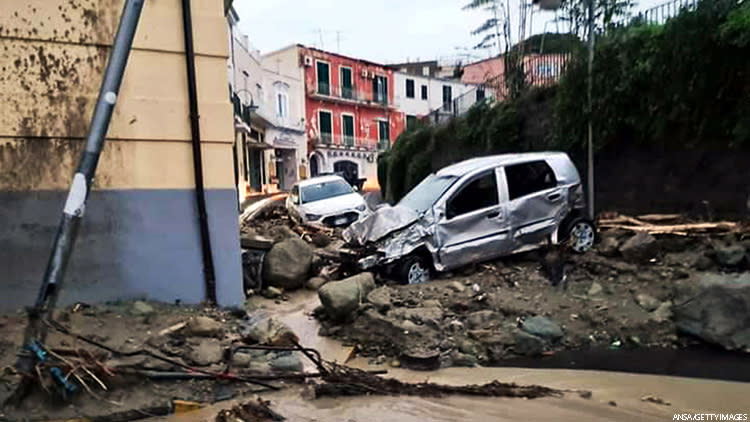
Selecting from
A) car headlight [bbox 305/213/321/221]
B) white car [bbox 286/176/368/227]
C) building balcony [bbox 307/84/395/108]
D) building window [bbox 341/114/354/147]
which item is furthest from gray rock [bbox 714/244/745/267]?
building window [bbox 341/114/354/147]

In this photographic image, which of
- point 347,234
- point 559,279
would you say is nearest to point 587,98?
point 559,279

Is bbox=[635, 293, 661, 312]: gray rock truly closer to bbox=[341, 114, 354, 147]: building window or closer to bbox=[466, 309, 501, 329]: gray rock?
bbox=[466, 309, 501, 329]: gray rock

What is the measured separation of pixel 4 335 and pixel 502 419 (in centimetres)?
422

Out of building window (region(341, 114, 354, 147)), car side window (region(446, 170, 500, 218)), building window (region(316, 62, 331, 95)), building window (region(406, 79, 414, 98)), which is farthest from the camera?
building window (region(406, 79, 414, 98))

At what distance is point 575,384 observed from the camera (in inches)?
226

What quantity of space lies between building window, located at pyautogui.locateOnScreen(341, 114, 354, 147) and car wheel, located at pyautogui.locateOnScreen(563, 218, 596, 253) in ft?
136

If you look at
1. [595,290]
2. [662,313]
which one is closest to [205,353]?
[595,290]

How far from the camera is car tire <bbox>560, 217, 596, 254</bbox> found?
31.5ft

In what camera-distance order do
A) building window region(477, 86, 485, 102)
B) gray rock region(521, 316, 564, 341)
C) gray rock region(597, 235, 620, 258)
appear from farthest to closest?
1. building window region(477, 86, 485, 102)
2. gray rock region(597, 235, 620, 258)
3. gray rock region(521, 316, 564, 341)

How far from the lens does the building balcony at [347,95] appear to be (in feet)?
155

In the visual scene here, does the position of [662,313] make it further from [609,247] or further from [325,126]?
[325,126]

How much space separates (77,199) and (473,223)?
5.99 meters

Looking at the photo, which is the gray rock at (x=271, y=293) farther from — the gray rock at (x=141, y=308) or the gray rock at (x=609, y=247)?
the gray rock at (x=609, y=247)

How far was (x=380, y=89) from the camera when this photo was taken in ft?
174
